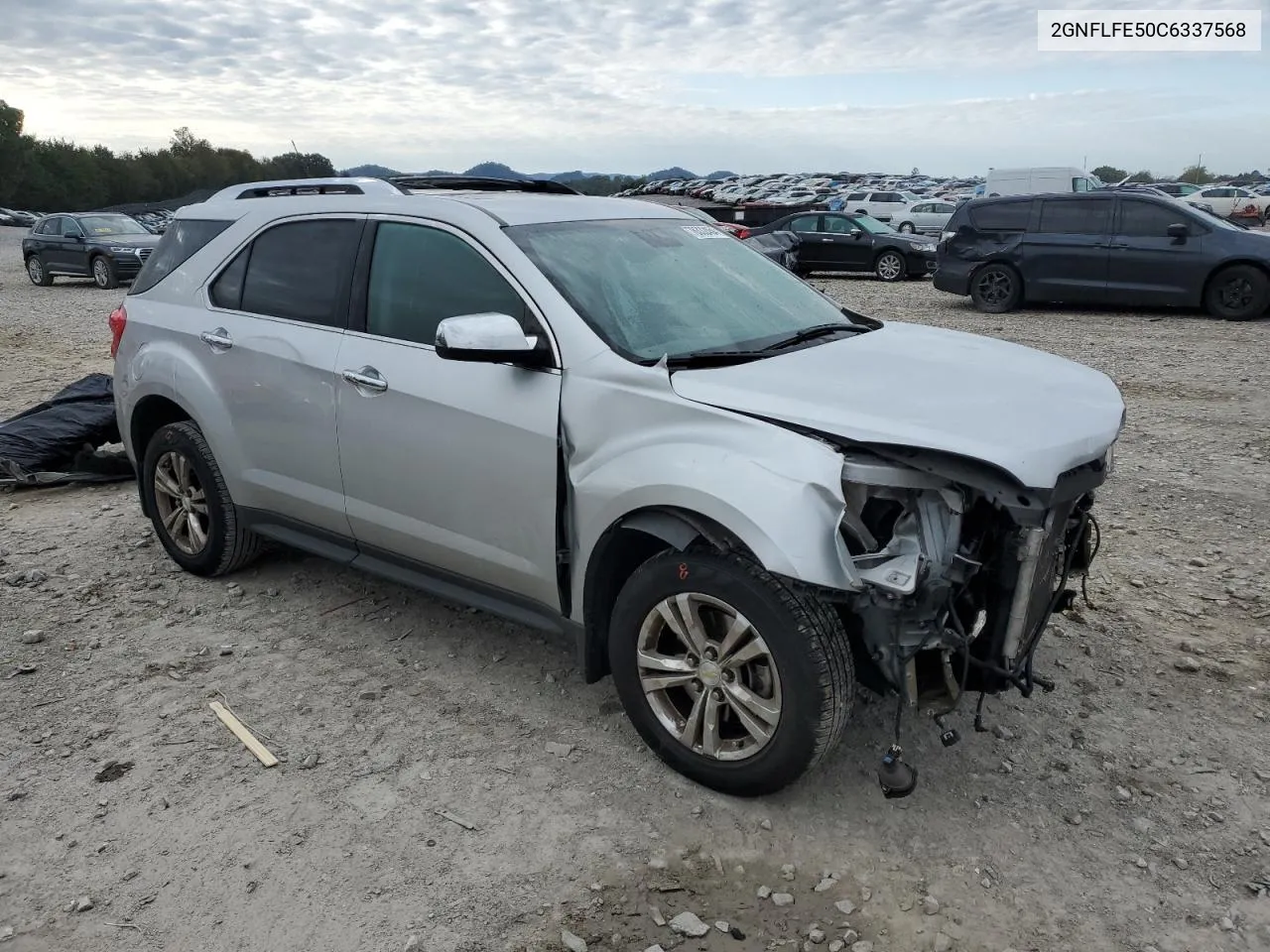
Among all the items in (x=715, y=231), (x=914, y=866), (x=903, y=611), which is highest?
(x=715, y=231)

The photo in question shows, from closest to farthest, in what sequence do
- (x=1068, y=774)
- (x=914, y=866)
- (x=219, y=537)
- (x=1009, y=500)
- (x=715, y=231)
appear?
(x=1009, y=500) → (x=914, y=866) → (x=1068, y=774) → (x=715, y=231) → (x=219, y=537)

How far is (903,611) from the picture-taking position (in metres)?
2.82

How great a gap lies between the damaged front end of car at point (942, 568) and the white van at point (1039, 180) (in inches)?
1098

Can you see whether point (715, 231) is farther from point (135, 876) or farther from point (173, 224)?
point (135, 876)

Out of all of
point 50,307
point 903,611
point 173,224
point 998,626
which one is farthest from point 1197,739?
point 50,307

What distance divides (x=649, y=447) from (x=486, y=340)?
2.07 feet

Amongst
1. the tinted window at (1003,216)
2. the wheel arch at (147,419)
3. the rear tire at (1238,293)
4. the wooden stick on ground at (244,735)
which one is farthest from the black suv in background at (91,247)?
the wooden stick on ground at (244,735)

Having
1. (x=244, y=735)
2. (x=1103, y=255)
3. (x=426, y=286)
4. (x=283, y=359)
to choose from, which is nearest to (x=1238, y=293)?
(x=1103, y=255)

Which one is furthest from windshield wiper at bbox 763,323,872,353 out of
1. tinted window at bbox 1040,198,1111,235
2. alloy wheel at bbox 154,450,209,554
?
tinted window at bbox 1040,198,1111,235

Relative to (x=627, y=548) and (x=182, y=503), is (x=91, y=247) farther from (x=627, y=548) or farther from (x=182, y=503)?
(x=627, y=548)

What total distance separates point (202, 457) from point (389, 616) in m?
1.14

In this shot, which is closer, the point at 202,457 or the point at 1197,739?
the point at 1197,739

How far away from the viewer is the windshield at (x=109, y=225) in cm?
2028

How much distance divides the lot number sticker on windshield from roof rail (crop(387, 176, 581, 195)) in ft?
1.74
